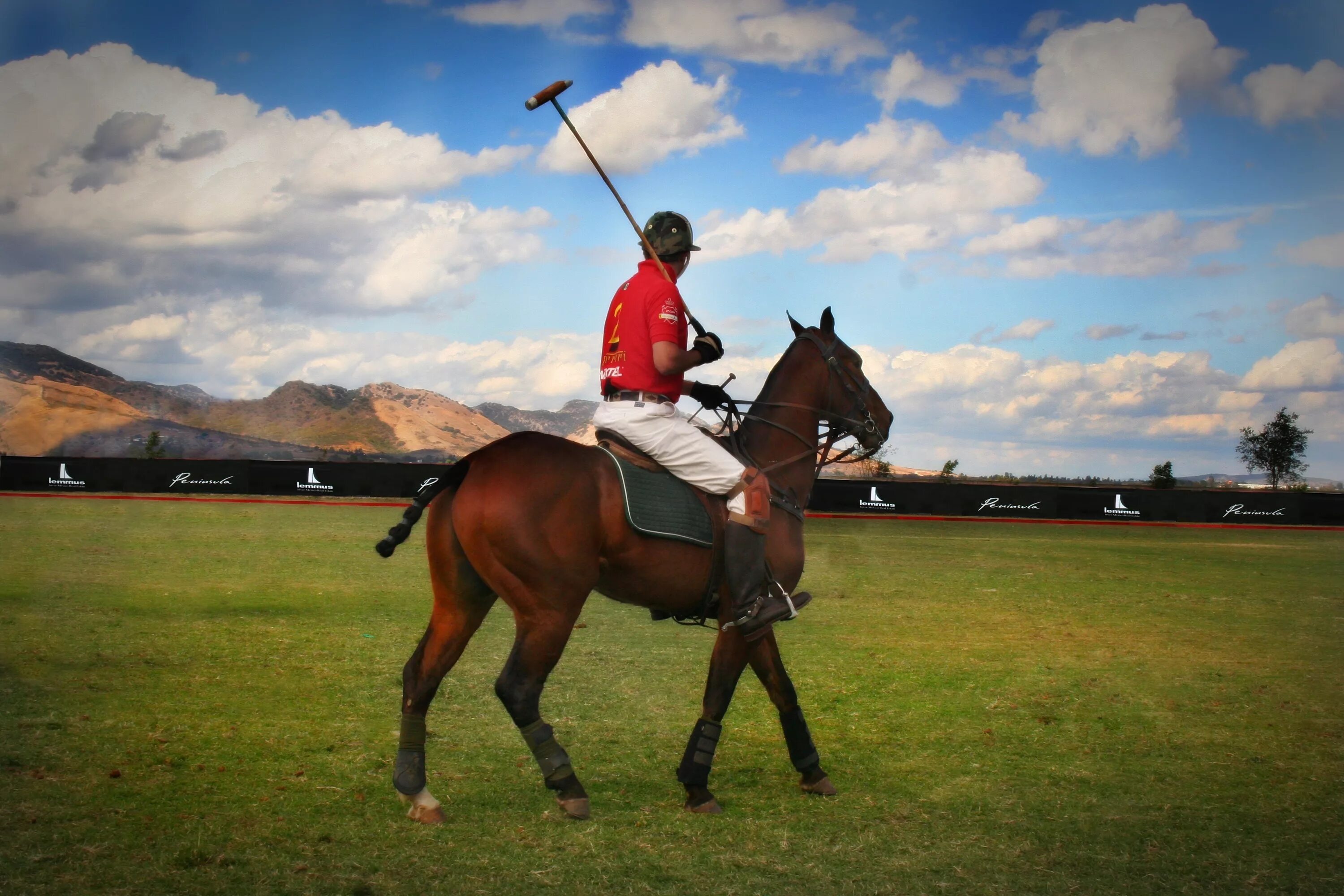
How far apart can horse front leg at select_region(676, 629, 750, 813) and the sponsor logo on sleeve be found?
84.3ft

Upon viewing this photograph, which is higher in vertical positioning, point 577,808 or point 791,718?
point 791,718

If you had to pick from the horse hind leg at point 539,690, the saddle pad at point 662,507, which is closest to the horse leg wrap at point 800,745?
the saddle pad at point 662,507

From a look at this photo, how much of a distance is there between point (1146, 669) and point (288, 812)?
21.9ft

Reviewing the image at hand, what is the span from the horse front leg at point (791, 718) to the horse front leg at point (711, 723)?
0.12m

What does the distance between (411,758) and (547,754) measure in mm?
604

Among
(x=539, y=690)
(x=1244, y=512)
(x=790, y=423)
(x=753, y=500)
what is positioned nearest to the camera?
(x=539, y=690)

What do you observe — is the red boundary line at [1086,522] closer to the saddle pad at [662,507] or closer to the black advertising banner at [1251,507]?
the black advertising banner at [1251,507]

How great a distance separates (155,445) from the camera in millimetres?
35281

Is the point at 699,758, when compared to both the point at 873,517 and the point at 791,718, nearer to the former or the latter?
the point at 791,718

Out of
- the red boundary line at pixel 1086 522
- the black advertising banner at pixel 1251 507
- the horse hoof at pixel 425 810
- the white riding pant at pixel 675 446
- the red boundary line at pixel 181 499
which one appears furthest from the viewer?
the black advertising banner at pixel 1251 507

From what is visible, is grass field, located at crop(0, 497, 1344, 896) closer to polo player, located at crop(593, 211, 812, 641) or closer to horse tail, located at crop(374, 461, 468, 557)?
polo player, located at crop(593, 211, 812, 641)

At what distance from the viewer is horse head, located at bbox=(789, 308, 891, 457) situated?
561 centimetres

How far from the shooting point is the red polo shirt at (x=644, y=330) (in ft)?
15.9

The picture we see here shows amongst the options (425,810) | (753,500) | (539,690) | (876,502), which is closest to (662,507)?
(753,500)
